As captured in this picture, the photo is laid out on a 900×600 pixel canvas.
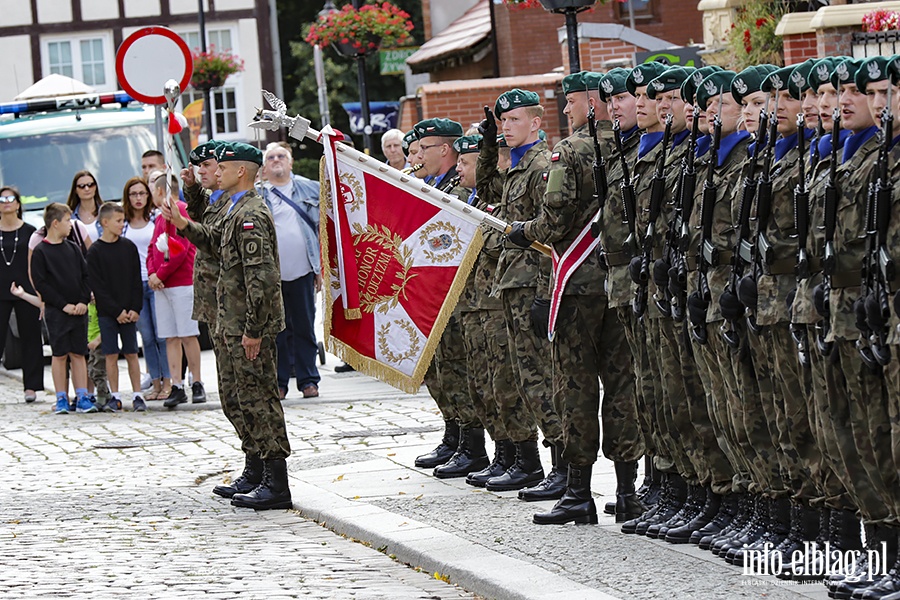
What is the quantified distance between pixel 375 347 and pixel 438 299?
48cm

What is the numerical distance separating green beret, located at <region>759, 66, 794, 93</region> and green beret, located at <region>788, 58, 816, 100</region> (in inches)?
1.2

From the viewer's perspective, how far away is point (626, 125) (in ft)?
29.2

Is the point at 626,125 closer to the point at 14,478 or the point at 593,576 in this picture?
the point at 593,576

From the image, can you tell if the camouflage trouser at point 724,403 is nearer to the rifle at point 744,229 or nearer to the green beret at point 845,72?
the rifle at point 744,229

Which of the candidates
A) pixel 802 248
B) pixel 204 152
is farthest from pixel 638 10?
pixel 802 248

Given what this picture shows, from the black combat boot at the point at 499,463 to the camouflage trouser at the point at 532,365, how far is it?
37.0 inches

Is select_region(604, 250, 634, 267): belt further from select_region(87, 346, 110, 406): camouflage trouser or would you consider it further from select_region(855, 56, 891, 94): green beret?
select_region(87, 346, 110, 406): camouflage trouser

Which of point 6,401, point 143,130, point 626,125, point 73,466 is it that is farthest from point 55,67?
point 626,125

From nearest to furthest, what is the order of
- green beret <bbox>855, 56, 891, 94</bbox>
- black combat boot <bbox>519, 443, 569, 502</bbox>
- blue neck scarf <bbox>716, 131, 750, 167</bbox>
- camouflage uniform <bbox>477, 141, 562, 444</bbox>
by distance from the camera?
green beret <bbox>855, 56, 891, 94</bbox>, blue neck scarf <bbox>716, 131, 750, 167</bbox>, camouflage uniform <bbox>477, 141, 562, 444</bbox>, black combat boot <bbox>519, 443, 569, 502</bbox>

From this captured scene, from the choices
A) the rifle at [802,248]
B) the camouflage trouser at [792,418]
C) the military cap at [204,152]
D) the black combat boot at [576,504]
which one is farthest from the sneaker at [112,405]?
the rifle at [802,248]

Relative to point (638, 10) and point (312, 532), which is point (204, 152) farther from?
point (638, 10)

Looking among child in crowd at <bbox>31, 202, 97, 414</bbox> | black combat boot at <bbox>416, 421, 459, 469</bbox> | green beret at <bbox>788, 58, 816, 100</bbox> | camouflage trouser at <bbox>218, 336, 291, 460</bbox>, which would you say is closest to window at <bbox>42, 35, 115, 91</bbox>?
child in crowd at <bbox>31, 202, 97, 414</bbox>

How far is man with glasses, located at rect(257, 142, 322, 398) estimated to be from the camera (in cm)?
1585

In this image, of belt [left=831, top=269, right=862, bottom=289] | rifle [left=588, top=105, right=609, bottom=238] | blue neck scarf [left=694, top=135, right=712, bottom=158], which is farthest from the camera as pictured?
rifle [left=588, top=105, right=609, bottom=238]
